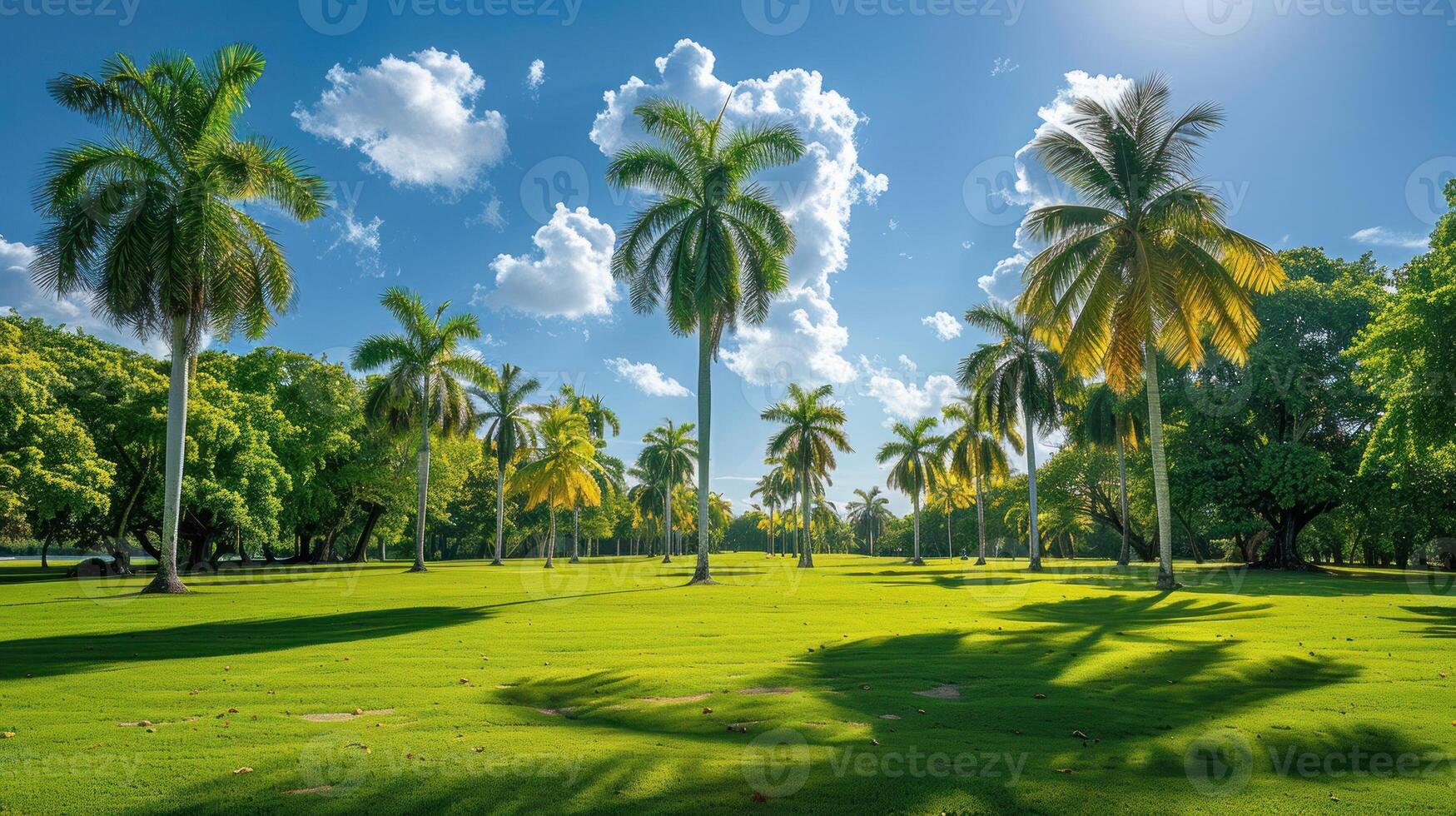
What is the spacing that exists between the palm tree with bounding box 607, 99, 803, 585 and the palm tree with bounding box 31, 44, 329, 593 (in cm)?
1091

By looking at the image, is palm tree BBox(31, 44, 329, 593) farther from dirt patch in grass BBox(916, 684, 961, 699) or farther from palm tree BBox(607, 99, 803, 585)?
dirt patch in grass BBox(916, 684, 961, 699)

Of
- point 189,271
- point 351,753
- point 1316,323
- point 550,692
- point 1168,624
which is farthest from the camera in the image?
point 1316,323

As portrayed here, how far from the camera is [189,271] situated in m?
21.4

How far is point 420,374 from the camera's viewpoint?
40.3m

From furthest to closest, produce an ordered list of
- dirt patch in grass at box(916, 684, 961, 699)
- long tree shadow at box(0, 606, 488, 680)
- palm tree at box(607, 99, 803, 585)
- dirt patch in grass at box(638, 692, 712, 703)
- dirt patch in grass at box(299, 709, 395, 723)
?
palm tree at box(607, 99, 803, 585), long tree shadow at box(0, 606, 488, 680), dirt patch in grass at box(916, 684, 961, 699), dirt patch in grass at box(638, 692, 712, 703), dirt patch in grass at box(299, 709, 395, 723)

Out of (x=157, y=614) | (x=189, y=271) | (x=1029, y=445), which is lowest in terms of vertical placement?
(x=157, y=614)

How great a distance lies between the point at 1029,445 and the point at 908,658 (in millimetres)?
36323

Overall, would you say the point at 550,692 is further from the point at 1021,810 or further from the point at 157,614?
the point at 157,614

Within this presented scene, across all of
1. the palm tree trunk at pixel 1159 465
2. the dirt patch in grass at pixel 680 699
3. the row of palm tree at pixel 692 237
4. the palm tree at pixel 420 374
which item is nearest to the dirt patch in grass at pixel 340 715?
the dirt patch in grass at pixel 680 699

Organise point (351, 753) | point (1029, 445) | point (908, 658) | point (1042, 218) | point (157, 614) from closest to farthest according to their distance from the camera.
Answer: point (351, 753) → point (908, 658) → point (157, 614) → point (1042, 218) → point (1029, 445)

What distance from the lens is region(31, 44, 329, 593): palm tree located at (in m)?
21.0

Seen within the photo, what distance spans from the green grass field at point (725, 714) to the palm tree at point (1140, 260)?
9.20 metres

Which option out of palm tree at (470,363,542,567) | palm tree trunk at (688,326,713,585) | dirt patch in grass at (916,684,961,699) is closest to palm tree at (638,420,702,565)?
palm tree at (470,363,542,567)

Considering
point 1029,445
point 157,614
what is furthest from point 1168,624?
point 1029,445
